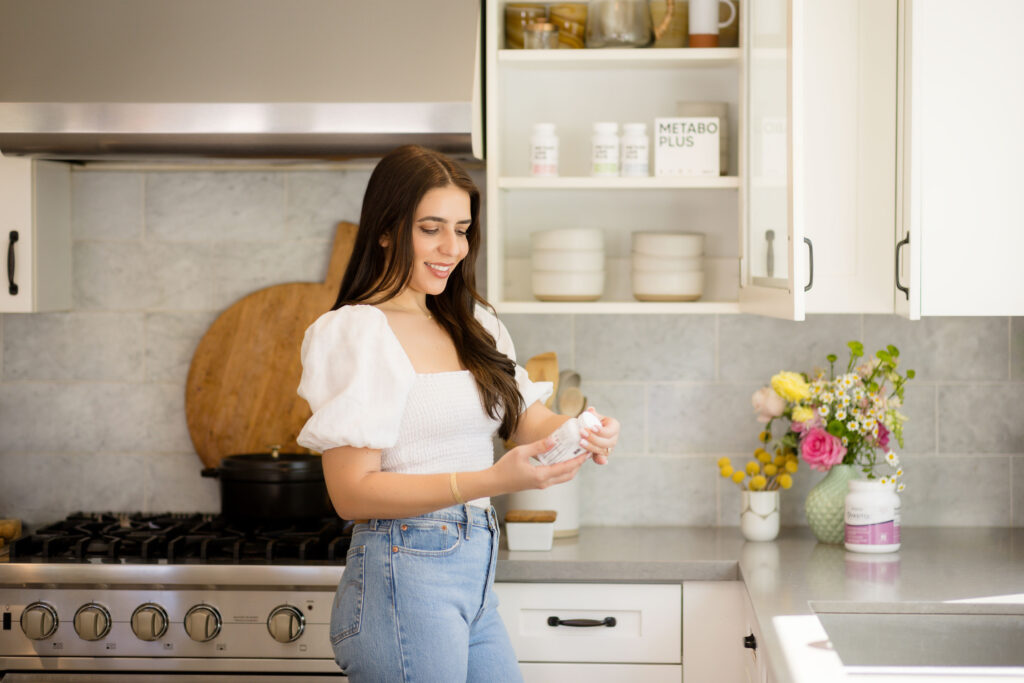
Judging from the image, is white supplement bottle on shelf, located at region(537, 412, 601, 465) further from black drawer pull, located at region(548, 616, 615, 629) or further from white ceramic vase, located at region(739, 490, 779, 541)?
white ceramic vase, located at region(739, 490, 779, 541)

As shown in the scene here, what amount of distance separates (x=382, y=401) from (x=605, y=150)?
1.03m

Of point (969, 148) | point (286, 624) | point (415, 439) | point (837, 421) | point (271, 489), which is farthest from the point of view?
point (271, 489)

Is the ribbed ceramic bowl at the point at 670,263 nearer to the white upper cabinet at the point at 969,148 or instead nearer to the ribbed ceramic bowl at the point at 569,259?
the ribbed ceramic bowl at the point at 569,259

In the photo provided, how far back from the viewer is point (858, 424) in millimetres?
2367

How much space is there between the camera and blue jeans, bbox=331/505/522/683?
1668mm

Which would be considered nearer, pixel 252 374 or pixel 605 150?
pixel 605 150

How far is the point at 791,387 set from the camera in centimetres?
241

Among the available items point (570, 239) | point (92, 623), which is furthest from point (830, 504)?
point (92, 623)

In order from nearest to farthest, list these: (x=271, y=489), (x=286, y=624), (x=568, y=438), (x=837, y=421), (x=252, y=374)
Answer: (x=568, y=438) → (x=286, y=624) → (x=837, y=421) → (x=271, y=489) → (x=252, y=374)

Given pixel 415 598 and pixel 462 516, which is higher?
pixel 462 516

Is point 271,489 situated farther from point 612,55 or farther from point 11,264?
point 612,55

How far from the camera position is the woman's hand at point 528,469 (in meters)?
1.59

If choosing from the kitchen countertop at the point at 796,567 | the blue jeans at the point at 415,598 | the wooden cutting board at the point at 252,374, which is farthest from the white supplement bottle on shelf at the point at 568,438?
the wooden cutting board at the point at 252,374

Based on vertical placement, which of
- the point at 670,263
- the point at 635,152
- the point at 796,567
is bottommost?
the point at 796,567
